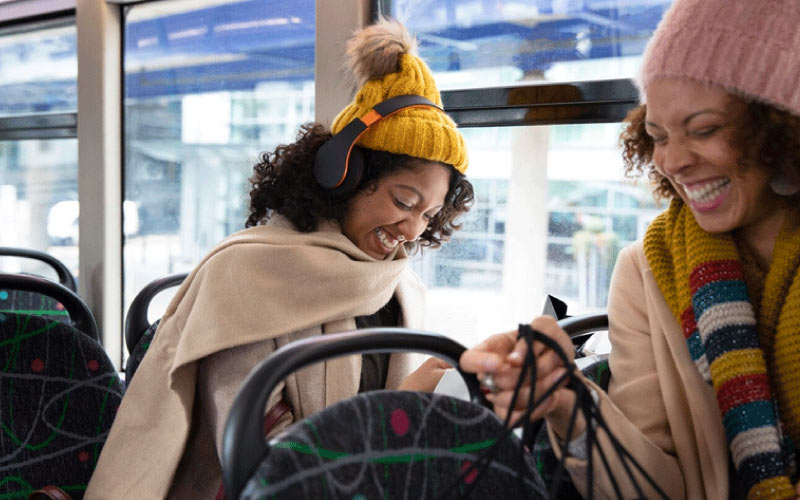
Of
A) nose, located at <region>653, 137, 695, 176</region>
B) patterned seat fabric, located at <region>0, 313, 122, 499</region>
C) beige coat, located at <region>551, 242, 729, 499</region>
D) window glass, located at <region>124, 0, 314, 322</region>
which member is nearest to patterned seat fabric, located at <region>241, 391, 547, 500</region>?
beige coat, located at <region>551, 242, 729, 499</region>

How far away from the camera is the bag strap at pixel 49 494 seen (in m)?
1.36

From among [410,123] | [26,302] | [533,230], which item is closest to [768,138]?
[410,123]

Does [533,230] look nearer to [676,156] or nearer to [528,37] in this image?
[528,37]

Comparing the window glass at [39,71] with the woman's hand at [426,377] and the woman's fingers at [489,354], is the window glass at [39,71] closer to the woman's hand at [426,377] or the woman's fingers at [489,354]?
the woman's hand at [426,377]

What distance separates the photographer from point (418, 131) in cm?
158

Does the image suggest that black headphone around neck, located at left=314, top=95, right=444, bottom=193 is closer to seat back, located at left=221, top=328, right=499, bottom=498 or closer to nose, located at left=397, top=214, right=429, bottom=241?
nose, located at left=397, top=214, right=429, bottom=241

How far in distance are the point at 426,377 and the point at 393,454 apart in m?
0.77

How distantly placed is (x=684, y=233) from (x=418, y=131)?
2.05 feet

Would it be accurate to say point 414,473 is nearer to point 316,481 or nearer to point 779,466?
point 316,481

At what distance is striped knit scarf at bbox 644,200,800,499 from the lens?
3.22ft

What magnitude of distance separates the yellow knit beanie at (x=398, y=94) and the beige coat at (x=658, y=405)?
56 centimetres

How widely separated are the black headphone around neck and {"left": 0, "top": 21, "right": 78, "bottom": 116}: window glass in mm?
1996

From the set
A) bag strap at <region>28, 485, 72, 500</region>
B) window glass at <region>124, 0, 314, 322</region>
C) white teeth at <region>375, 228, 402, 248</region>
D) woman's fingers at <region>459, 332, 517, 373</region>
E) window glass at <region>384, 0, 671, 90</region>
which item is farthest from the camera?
window glass at <region>124, 0, 314, 322</region>

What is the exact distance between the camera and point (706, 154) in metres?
1.00
